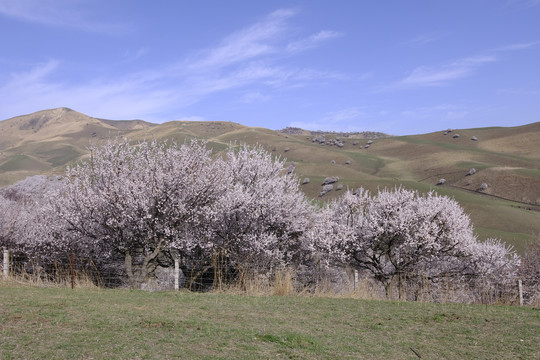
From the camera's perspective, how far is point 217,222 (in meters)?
20.2

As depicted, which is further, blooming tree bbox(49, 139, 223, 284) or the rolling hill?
the rolling hill

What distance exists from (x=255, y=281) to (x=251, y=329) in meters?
7.34

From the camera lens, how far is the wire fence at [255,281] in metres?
16.9

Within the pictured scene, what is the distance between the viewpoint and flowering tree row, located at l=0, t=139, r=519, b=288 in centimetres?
1883

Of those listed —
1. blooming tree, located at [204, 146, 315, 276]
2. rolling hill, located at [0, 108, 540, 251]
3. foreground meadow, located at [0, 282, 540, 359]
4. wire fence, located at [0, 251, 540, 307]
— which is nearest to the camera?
foreground meadow, located at [0, 282, 540, 359]

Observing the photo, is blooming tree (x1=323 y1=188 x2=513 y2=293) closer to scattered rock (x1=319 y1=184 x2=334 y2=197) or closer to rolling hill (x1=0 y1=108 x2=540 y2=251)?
rolling hill (x1=0 y1=108 x2=540 y2=251)

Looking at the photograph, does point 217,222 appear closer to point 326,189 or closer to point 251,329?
point 251,329

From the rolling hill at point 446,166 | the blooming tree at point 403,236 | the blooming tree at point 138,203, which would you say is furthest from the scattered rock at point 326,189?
the blooming tree at point 138,203

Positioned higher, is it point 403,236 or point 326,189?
point 326,189

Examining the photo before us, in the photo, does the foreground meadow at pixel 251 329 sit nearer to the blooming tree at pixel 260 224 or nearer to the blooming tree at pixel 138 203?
the blooming tree at pixel 138 203

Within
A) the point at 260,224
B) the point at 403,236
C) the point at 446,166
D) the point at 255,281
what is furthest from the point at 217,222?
the point at 446,166

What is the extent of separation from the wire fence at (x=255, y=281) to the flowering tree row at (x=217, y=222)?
0.42 m

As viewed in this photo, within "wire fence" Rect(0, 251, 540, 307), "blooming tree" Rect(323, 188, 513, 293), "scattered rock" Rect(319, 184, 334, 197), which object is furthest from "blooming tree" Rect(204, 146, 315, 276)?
"scattered rock" Rect(319, 184, 334, 197)

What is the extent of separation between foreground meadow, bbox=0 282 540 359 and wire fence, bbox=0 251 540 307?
3.79 meters
